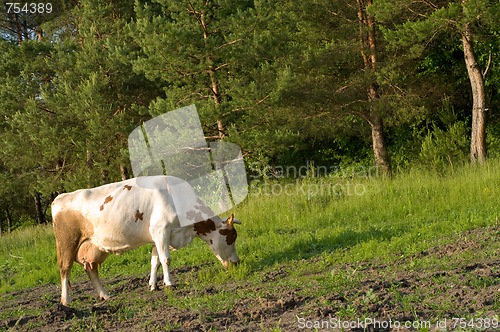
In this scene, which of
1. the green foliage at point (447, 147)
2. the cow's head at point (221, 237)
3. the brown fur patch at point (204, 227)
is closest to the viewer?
the brown fur patch at point (204, 227)

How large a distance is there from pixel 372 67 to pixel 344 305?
56.8 feet

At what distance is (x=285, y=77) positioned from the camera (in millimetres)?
19531

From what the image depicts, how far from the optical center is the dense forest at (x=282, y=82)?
19.9m

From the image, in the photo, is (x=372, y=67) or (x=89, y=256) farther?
(x=372, y=67)

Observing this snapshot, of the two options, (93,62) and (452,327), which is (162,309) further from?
(93,62)

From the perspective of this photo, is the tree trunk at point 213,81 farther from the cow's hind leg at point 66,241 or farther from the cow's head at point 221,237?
the cow's hind leg at point 66,241

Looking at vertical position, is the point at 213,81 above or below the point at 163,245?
above

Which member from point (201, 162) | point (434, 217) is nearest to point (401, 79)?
point (201, 162)

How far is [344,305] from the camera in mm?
A: 5859

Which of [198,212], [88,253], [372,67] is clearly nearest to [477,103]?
[372,67]

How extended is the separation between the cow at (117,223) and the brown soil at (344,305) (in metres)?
0.67

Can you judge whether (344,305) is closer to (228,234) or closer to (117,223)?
(228,234)

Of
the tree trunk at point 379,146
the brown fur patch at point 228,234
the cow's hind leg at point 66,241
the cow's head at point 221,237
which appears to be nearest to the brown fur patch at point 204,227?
the cow's head at point 221,237

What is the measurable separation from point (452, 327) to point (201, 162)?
17.5 meters
